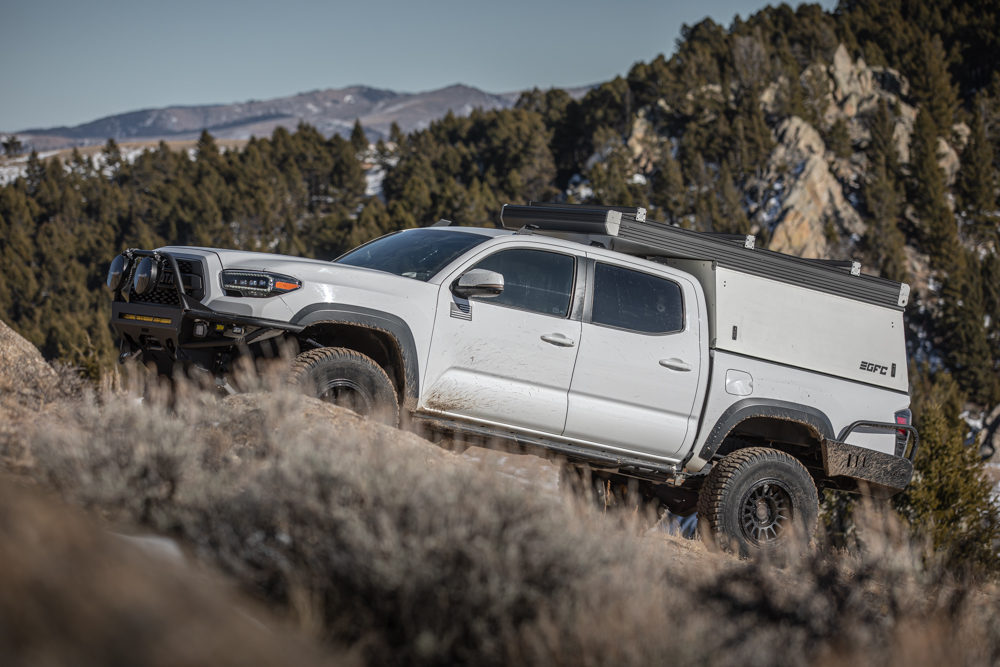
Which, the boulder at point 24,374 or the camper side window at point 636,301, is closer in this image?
the boulder at point 24,374

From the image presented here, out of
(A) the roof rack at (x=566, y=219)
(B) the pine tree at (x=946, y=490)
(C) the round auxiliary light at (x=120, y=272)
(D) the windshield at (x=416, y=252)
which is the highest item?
(A) the roof rack at (x=566, y=219)

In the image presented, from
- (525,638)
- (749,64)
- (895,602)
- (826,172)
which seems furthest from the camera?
(749,64)

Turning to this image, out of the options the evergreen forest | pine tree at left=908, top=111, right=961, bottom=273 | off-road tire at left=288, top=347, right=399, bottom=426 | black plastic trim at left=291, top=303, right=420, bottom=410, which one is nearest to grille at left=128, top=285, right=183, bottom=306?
black plastic trim at left=291, top=303, right=420, bottom=410

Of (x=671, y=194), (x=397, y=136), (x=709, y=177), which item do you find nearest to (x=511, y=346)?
(x=671, y=194)

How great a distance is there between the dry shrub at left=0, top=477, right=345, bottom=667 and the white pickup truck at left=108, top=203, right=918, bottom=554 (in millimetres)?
2552

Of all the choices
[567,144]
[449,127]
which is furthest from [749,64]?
[449,127]

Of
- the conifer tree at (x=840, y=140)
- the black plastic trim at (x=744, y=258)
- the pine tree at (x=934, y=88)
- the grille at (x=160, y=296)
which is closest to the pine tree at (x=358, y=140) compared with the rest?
the conifer tree at (x=840, y=140)

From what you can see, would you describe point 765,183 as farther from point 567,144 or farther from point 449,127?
point 449,127

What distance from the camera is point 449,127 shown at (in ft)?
287

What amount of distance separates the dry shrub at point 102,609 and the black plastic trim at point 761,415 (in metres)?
4.36

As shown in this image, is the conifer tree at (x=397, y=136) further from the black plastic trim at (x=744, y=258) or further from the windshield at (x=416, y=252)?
the black plastic trim at (x=744, y=258)

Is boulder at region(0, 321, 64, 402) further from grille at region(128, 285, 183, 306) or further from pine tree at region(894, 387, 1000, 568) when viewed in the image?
pine tree at region(894, 387, 1000, 568)

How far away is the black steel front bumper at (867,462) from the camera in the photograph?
6227 mm

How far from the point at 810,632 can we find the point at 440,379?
114 inches
